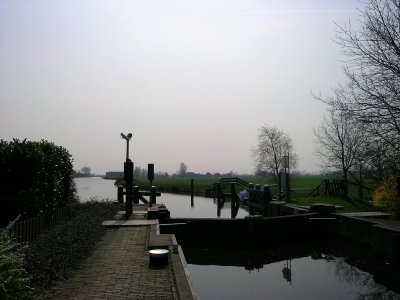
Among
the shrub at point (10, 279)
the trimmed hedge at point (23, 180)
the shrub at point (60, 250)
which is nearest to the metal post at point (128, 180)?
the shrub at point (60, 250)

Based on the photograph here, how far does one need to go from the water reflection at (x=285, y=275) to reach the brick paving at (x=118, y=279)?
2.20 metres

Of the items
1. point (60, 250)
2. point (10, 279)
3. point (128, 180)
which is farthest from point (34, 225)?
point (128, 180)

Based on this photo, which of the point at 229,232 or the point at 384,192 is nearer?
the point at 229,232

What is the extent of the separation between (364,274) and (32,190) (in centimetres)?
985

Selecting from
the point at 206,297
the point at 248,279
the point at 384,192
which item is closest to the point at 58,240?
the point at 206,297

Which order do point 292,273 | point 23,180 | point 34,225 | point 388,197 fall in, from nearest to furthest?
point 34,225
point 23,180
point 292,273
point 388,197

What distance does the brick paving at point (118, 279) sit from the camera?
6.40m

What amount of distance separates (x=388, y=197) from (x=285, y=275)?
327 inches

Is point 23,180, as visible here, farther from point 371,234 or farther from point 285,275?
point 371,234

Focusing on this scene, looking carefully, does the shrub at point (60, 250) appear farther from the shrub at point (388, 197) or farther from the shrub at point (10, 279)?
the shrub at point (388, 197)

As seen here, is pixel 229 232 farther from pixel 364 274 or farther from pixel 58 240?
pixel 58 240

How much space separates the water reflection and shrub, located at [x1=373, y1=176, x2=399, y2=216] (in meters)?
3.54

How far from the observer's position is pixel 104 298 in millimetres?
6234

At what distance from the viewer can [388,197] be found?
17734mm
